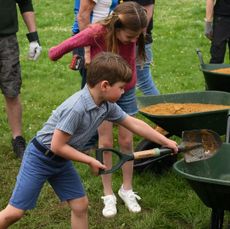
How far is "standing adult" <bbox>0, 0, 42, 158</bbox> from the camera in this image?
464 centimetres

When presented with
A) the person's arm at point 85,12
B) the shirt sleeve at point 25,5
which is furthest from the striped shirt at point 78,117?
the shirt sleeve at point 25,5

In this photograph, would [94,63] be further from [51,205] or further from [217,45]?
[217,45]

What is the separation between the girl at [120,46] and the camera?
3.38 m

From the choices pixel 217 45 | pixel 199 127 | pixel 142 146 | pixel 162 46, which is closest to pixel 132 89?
pixel 199 127

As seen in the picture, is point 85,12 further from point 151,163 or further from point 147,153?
point 147,153

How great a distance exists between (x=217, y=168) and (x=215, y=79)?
1.34m

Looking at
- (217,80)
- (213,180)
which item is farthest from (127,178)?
(213,180)

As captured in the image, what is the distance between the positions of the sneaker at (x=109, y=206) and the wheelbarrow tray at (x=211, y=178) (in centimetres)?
95

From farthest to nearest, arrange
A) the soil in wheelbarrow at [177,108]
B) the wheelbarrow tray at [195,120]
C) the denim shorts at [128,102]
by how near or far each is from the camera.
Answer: the soil in wheelbarrow at [177,108], the denim shorts at [128,102], the wheelbarrow tray at [195,120]

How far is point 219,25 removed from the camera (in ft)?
18.6

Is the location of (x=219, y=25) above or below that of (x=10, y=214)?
above

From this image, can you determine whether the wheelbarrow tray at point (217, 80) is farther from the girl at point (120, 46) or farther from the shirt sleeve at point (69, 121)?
the shirt sleeve at point (69, 121)

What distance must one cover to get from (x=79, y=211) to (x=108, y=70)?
0.94 meters

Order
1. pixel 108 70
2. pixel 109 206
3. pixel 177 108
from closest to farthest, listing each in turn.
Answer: pixel 108 70 < pixel 109 206 < pixel 177 108
